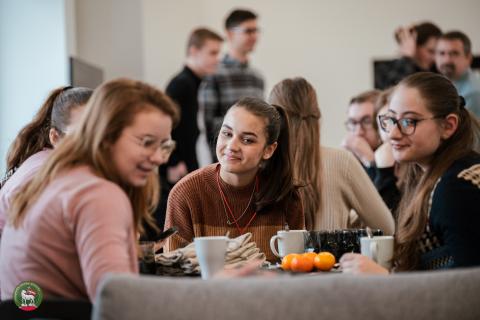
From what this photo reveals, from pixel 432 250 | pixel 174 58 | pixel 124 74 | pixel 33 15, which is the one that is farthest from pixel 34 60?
pixel 432 250

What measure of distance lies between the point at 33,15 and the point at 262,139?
3.30m

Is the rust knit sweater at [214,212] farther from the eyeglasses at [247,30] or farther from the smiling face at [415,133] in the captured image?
the eyeglasses at [247,30]

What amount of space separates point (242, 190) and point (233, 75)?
3.70 metres

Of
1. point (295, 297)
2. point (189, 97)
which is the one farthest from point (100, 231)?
point (189, 97)

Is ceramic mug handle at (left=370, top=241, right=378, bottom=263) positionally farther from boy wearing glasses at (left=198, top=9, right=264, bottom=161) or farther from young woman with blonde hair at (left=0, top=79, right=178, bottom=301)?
boy wearing glasses at (left=198, top=9, right=264, bottom=161)

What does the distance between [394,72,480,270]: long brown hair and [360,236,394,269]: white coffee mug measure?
0.56 ft

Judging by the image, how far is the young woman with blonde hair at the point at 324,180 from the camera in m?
3.12

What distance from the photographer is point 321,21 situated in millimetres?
7719

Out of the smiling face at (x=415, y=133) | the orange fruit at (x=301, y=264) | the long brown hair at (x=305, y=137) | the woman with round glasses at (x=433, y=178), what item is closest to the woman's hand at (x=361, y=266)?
the woman with round glasses at (x=433, y=178)

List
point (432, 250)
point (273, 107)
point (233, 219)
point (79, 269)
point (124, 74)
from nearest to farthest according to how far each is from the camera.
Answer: point (79, 269) → point (432, 250) → point (233, 219) → point (273, 107) → point (124, 74)

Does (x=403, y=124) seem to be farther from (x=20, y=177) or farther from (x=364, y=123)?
(x=364, y=123)

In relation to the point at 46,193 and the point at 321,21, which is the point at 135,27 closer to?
the point at 321,21

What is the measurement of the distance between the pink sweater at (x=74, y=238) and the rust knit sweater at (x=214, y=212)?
1.10 meters

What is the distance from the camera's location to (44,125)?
106 inches
